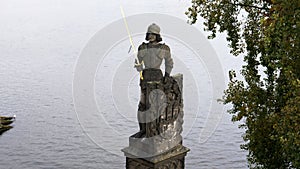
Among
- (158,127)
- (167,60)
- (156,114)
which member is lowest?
(158,127)

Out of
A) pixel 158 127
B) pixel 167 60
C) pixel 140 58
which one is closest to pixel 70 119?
pixel 140 58

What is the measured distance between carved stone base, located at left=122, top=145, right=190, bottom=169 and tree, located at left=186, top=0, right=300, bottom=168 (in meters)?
1.91

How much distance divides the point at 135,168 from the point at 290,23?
494 cm

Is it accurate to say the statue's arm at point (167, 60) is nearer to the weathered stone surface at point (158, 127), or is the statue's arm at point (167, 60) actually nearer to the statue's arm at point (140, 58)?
the weathered stone surface at point (158, 127)

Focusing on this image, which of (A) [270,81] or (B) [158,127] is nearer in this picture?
(B) [158,127]

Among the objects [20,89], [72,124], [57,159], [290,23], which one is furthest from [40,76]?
[290,23]

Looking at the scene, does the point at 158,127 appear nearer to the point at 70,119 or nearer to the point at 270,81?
the point at 270,81

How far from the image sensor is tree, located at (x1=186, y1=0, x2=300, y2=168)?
9742 millimetres

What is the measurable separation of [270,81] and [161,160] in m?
3.98

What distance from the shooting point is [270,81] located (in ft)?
39.9

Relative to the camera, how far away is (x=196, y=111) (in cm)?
2995

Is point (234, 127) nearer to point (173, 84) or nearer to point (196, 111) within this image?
point (196, 111)

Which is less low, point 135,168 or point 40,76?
point 40,76

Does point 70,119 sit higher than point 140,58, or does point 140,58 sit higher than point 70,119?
point 140,58
